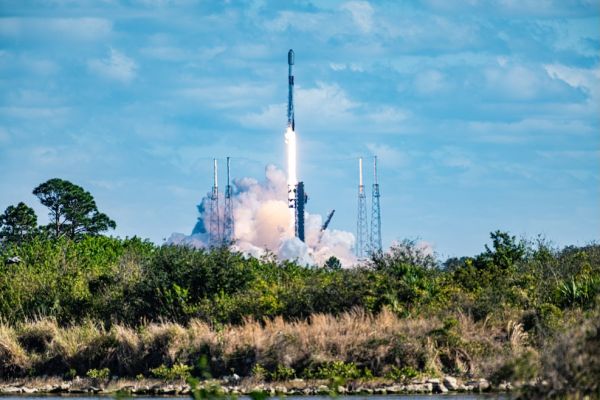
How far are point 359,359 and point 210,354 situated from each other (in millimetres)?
6171

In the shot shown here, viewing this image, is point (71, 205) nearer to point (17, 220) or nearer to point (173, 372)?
point (17, 220)

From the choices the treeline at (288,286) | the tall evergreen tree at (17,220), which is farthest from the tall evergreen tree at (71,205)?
the treeline at (288,286)

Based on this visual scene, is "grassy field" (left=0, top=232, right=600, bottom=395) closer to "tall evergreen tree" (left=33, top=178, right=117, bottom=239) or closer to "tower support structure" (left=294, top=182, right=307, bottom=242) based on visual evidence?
"tall evergreen tree" (left=33, top=178, right=117, bottom=239)

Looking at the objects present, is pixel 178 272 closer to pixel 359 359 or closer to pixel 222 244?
pixel 222 244

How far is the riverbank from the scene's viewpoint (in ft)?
147

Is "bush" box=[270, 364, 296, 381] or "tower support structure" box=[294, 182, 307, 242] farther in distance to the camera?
"tower support structure" box=[294, 182, 307, 242]

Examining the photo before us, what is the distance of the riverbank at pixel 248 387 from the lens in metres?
44.8

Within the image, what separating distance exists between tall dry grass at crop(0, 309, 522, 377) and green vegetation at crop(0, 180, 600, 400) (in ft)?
0.18

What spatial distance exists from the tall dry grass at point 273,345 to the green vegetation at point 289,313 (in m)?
0.05

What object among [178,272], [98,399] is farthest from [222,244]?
[98,399]

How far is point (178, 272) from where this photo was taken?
5984 centimetres

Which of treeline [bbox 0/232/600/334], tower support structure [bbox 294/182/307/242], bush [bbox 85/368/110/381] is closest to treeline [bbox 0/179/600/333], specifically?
treeline [bbox 0/232/600/334]

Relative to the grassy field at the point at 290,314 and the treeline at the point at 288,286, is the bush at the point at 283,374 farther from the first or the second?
the treeline at the point at 288,286

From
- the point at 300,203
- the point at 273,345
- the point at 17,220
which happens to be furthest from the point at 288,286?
the point at 300,203
